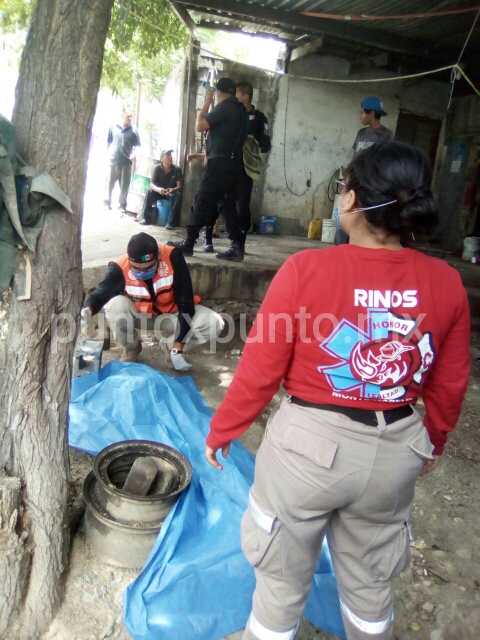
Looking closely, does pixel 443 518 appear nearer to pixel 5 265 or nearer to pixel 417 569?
pixel 417 569

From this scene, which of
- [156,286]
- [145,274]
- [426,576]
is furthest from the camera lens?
[156,286]

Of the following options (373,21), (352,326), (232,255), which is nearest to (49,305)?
(352,326)

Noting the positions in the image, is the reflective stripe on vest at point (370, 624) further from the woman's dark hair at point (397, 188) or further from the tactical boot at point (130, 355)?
the tactical boot at point (130, 355)

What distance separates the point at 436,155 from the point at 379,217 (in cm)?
839

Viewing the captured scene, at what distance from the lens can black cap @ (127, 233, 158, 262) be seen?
343cm

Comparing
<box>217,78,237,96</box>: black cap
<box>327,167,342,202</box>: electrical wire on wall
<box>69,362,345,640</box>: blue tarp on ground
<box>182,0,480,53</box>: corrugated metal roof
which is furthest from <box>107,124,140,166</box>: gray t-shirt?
<box>69,362,345,640</box>: blue tarp on ground

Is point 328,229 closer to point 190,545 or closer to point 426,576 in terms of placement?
point 426,576

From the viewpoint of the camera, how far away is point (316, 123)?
26.6 feet

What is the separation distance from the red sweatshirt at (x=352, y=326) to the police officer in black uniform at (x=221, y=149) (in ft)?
11.9

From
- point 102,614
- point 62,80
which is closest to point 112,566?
point 102,614

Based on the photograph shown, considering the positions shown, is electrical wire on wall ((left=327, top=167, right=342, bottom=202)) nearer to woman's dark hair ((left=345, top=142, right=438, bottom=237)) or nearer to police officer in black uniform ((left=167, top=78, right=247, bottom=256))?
police officer in black uniform ((left=167, top=78, right=247, bottom=256))

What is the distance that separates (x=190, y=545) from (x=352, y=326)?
4.56 feet

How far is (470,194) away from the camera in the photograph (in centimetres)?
842

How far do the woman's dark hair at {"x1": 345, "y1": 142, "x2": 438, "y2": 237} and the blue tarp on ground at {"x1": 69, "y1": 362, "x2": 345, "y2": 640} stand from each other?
5.25 feet
